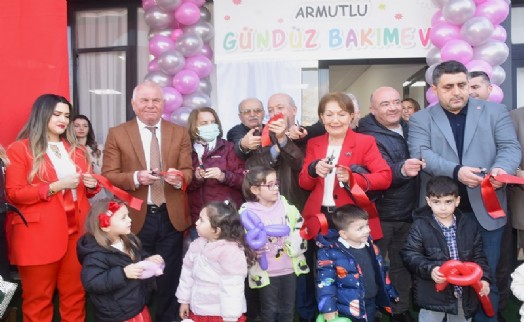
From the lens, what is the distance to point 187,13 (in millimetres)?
5434

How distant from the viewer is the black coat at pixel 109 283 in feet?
9.02

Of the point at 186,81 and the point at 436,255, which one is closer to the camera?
the point at 436,255

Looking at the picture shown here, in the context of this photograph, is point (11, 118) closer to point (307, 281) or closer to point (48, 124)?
point (48, 124)

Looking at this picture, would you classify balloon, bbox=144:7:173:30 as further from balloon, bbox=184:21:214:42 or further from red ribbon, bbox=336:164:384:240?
red ribbon, bbox=336:164:384:240

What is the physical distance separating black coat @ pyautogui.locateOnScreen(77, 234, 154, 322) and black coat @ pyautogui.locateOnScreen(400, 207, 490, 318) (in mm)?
1568

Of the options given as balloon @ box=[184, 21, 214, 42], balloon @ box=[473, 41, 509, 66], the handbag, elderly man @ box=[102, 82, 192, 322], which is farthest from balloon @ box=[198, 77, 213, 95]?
the handbag

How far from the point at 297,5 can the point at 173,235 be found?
11.2ft

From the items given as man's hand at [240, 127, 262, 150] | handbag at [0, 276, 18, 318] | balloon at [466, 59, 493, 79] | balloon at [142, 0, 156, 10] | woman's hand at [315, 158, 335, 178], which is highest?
balloon at [142, 0, 156, 10]

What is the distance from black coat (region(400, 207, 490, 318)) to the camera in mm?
2938

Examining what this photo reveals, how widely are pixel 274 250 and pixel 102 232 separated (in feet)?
3.33

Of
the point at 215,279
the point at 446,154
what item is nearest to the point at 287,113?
the point at 446,154

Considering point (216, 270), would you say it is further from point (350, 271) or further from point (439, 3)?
point (439, 3)

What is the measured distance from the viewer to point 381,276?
3.03 meters

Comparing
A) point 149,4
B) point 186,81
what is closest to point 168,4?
point 149,4
